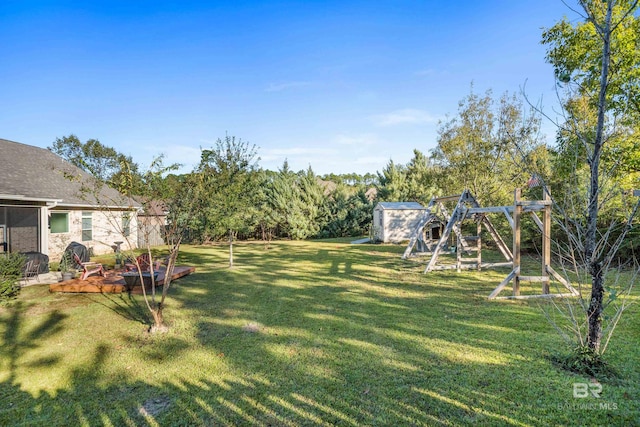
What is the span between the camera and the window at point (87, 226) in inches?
576

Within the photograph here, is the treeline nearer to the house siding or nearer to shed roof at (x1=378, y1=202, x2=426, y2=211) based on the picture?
shed roof at (x1=378, y1=202, x2=426, y2=211)

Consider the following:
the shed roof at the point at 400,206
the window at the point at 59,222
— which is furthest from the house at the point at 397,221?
the window at the point at 59,222

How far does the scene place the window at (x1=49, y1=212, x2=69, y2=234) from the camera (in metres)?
13.1

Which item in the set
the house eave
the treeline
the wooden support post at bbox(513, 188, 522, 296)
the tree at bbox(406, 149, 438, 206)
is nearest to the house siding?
the house eave

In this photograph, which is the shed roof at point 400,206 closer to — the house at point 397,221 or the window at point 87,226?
the house at point 397,221

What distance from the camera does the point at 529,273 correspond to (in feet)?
30.3

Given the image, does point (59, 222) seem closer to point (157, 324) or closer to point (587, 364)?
point (157, 324)

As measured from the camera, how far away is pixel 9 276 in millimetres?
7223

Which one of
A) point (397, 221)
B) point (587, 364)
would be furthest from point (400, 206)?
point (587, 364)

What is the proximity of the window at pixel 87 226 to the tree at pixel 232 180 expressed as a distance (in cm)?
787

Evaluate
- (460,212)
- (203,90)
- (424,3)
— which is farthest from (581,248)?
(203,90)

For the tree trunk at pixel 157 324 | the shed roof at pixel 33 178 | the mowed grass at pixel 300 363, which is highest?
the shed roof at pixel 33 178

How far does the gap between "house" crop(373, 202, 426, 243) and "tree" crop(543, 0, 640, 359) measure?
1184 cm

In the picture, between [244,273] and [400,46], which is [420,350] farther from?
[400,46]
